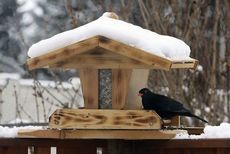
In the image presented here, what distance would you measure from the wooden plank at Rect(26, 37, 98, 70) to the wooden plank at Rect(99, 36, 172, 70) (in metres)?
0.06

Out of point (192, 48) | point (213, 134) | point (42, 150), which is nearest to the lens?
point (213, 134)

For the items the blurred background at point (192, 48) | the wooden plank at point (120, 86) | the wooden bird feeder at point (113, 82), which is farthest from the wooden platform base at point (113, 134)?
the blurred background at point (192, 48)

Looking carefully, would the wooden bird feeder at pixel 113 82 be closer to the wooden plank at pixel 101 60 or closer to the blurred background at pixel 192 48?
the wooden plank at pixel 101 60

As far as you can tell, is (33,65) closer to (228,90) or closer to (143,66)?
(143,66)

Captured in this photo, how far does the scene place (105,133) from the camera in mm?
3854

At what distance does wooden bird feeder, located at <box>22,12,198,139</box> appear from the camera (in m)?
3.80

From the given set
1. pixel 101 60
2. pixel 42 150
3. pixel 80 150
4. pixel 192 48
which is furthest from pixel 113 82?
pixel 192 48

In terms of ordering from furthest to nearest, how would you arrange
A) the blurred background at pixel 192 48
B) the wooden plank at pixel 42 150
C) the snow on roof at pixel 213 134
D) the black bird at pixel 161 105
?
the blurred background at pixel 192 48 → the wooden plank at pixel 42 150 → the snow on roof at pixel 213 134 → the black bird at pixel 161 105

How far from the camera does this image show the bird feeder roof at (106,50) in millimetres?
3799

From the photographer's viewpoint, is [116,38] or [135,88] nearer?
[116,38]

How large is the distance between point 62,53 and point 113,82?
35 cm

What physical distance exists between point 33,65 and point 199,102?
382cm

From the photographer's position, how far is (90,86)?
400 centimetres

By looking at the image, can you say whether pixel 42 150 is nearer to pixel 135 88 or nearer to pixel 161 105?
pixel 135 88
